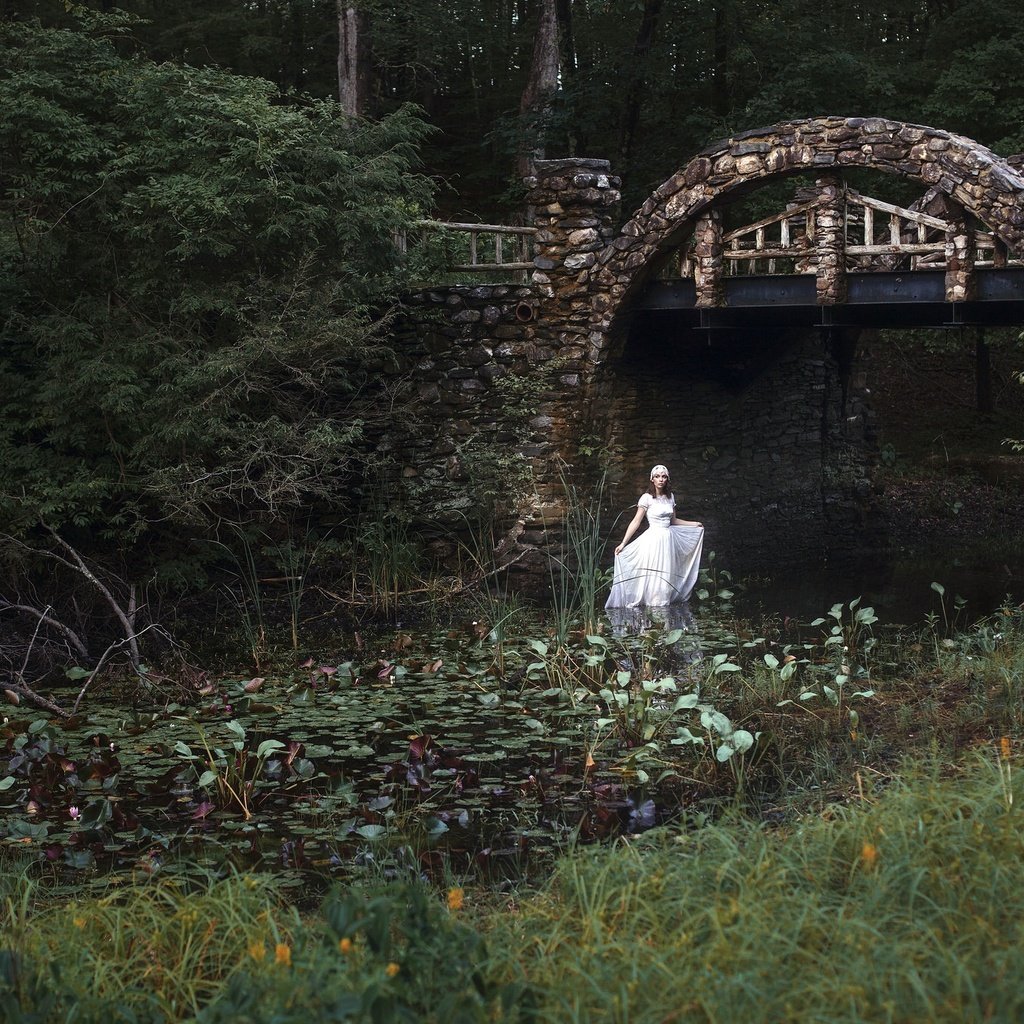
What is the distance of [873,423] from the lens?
17156 mm

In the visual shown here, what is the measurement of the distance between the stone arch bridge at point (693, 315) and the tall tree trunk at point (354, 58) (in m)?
4.19

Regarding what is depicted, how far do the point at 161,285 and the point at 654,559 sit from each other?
4.88 meters

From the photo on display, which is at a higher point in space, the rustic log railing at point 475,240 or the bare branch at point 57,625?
the rustic log railing at point 475,240

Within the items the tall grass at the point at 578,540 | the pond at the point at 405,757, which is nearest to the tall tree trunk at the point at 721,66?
the tall grass at the point at 578,540

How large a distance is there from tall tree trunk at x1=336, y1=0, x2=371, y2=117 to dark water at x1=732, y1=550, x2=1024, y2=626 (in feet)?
27.2

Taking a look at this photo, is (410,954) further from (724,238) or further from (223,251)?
(724,238)

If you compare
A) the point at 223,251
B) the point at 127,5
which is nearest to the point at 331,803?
the point at 223,251

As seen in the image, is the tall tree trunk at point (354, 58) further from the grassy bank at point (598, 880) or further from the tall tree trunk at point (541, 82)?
the grassy bank at point (598, 880)

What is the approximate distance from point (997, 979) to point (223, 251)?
897cm

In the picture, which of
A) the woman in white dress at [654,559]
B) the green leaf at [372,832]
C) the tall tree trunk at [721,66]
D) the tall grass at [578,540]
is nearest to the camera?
the green leaf at [372,832]

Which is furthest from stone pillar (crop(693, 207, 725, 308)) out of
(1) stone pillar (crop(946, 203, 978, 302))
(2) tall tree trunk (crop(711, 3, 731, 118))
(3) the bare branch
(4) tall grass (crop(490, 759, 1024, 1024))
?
(4) tall grass (crop(490, 759, 1024, 1024))

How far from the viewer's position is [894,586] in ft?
42.5

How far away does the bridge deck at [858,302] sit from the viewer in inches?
434

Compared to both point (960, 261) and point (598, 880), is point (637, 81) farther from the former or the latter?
point (598, 880)
